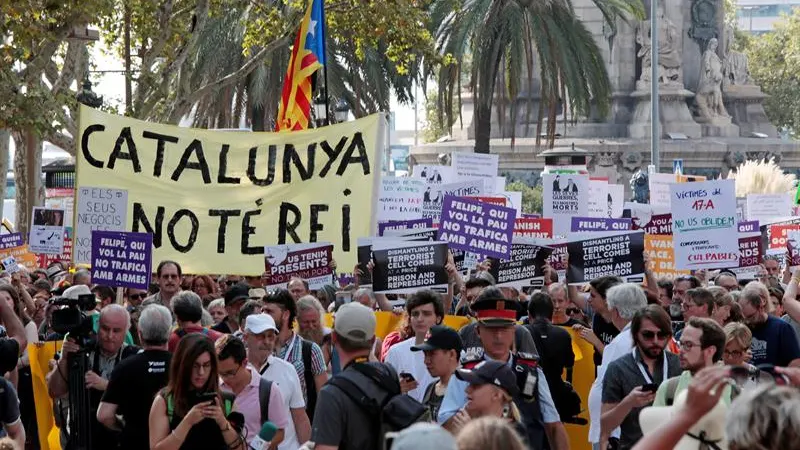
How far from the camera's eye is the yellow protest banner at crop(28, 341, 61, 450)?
10898 mm

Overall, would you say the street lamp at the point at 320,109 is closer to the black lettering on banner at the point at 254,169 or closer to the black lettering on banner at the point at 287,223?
→ the black lettering on banner at the point at 254,169

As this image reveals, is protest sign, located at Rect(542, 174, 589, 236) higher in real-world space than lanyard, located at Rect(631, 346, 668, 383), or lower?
higher

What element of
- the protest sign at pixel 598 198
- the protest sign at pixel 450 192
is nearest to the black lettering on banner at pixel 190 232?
the protest sign at pixel 450 192

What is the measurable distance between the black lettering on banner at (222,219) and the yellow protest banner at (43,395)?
342cm

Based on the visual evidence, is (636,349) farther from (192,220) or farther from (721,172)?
(721,172)

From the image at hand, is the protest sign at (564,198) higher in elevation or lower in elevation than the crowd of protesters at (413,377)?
higher

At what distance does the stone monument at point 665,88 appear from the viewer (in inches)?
1909

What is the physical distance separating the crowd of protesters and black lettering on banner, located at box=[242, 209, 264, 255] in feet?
9.22

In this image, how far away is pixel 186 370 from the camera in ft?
24.1

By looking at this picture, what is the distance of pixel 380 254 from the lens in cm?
1288

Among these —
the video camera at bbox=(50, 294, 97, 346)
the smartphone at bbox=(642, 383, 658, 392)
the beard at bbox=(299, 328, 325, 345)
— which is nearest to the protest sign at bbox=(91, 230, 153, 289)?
the beard at bbox=(299, 328, 325, 345)

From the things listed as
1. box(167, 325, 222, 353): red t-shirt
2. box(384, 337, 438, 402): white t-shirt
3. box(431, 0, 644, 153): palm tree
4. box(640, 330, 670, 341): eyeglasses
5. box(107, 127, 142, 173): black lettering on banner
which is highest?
box(431, 0, 644, 153): palm tree

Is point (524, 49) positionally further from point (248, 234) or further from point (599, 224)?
point (248, 234)

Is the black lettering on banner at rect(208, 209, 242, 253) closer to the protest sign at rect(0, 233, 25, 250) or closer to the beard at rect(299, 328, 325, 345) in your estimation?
the beard at rect(299, 328, 325, 345)
